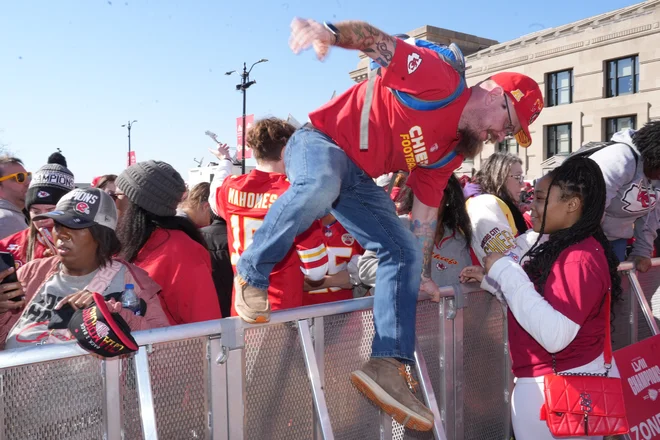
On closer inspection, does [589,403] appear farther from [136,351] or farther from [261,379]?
[136,351]

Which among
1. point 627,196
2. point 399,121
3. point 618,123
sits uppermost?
point 618,123

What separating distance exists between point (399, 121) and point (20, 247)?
252cm

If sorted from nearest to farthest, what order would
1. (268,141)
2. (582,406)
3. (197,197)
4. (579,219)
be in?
(582,406), (579,219), (268,141), (197,197)

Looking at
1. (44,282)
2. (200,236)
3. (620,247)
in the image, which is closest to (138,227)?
(200,236)

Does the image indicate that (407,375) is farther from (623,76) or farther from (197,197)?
(623,76)

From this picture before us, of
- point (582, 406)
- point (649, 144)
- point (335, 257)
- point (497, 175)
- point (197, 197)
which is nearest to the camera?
point (582, 406)

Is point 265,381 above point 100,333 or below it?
below

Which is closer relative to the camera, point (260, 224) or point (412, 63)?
point (412, 63)

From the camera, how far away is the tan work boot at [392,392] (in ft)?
8.36

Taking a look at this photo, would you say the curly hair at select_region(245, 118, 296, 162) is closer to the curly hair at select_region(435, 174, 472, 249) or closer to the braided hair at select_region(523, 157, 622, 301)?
the curly hair at select_region(435, 174, 472, 249)

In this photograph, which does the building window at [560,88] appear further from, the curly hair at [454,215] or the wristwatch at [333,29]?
the wristwatch at [333,29]

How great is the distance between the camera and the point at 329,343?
8.98ft

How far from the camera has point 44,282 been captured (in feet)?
8.80

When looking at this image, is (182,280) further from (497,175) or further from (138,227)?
(497,175)
